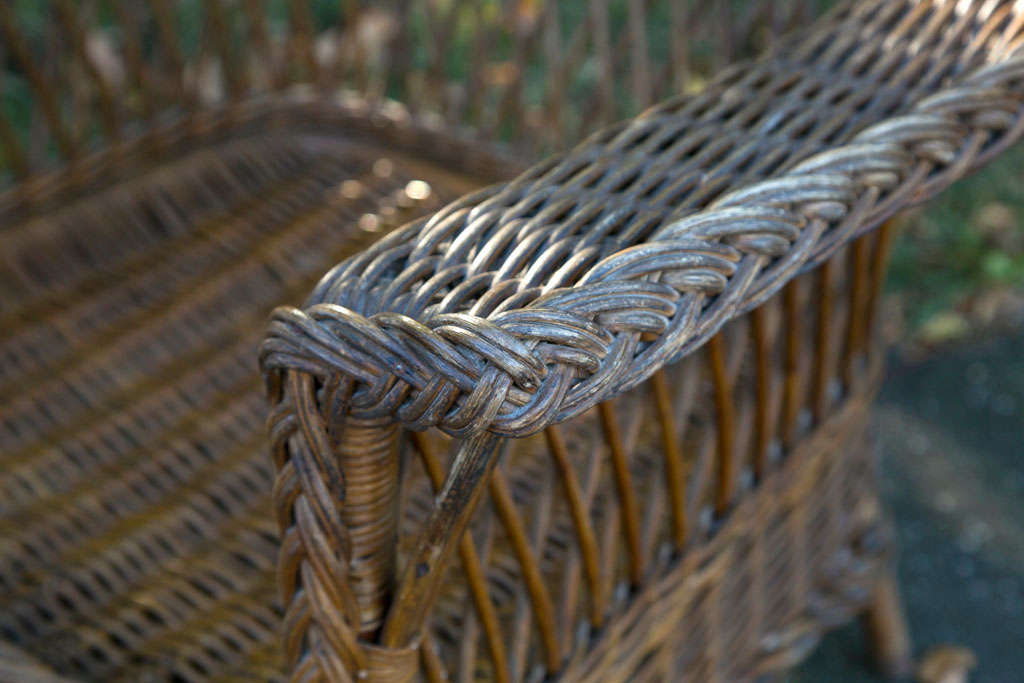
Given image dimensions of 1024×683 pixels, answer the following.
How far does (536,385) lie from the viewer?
1.63 feet

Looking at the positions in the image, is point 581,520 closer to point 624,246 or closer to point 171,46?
point 624,246

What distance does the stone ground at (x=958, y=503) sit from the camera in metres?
1.50

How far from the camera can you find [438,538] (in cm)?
58

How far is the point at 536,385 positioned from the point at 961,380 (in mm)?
1687

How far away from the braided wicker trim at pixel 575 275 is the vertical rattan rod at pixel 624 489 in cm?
11

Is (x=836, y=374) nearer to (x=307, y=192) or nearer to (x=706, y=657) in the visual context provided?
(x=706, y=657)

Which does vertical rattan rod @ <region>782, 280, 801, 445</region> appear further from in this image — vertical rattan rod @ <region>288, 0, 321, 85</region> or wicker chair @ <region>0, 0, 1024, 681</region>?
vertical rattan rod @ <region>288, 0, 321, 85</region>

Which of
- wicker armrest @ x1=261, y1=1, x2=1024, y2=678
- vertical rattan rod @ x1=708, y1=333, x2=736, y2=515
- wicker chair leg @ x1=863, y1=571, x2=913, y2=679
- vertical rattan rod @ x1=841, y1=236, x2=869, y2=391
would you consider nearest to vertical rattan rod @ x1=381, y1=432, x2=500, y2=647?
wicker armrest @ x1=261, y1=1, x2=1024, y2=678

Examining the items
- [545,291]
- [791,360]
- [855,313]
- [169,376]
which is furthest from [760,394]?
[169,376]

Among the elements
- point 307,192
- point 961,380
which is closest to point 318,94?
point 307,192

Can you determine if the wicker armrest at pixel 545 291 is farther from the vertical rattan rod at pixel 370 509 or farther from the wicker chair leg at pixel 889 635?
the wicker chair leg at pixel 889 635

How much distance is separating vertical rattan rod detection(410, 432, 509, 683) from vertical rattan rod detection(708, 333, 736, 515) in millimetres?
219

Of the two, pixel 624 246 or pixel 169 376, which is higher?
pixel 624 246

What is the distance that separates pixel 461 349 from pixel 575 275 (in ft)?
0.34
